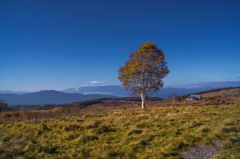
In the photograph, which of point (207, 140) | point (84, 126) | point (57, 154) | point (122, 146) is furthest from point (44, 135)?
point (207, 140)

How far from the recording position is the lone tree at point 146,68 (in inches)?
1363

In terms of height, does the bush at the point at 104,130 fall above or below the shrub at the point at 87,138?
above

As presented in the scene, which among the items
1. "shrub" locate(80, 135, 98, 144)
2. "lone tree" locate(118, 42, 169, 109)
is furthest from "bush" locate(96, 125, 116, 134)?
"lone tree" locate(118, 42, 169, 109)

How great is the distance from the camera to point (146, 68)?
34.6 m

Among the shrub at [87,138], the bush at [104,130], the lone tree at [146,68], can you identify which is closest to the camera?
the shrub at [87,138]

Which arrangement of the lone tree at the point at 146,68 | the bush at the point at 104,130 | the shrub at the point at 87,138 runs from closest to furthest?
the shrub at the point at 87,138 < the bush at the point at 104,130 < the lone tree at the point at 146,68

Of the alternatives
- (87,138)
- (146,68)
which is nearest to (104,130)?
(87,138)

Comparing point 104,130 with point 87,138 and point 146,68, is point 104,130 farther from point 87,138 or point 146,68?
point 146,68

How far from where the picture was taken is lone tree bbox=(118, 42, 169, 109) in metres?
34.6

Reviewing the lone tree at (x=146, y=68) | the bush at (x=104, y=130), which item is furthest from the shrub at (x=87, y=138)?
the lone tree at (x=146, y=68)

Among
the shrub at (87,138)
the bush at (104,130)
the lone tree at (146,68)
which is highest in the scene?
the lone tree at (146,68)

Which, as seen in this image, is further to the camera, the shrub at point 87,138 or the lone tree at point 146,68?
the lone tree at point 146,68

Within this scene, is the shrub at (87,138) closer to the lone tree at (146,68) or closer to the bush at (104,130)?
the bush at (104,130)

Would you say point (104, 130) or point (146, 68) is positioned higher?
point (146, 68)
